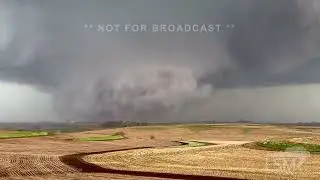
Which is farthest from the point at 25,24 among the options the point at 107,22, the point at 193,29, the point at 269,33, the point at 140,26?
the point at 269,33

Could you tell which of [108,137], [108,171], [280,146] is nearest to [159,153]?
[108,171]

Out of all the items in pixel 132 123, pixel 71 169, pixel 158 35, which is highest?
pixel 158 35

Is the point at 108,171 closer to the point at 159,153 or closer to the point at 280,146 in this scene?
the point at 159,153

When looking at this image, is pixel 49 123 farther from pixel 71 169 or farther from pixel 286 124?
pixel 286 124

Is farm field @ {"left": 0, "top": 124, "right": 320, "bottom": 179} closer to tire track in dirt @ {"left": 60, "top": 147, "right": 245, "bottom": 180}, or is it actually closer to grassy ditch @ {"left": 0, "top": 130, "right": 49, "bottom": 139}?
tire track in dirt @ {"left": 60, "top": 147, "right": 245, "bottom": 180}

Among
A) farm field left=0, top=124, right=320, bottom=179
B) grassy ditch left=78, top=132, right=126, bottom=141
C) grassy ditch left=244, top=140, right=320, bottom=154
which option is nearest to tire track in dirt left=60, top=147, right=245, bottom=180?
farm field left=0, top=124, right=320, bottom=179

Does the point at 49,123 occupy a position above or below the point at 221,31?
below

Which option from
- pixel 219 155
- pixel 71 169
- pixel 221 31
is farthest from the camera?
pixel 221 31

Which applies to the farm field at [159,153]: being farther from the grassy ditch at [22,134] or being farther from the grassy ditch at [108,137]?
the grassy ditch at [22,134]

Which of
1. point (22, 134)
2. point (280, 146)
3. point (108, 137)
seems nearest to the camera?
point (280, 146)
